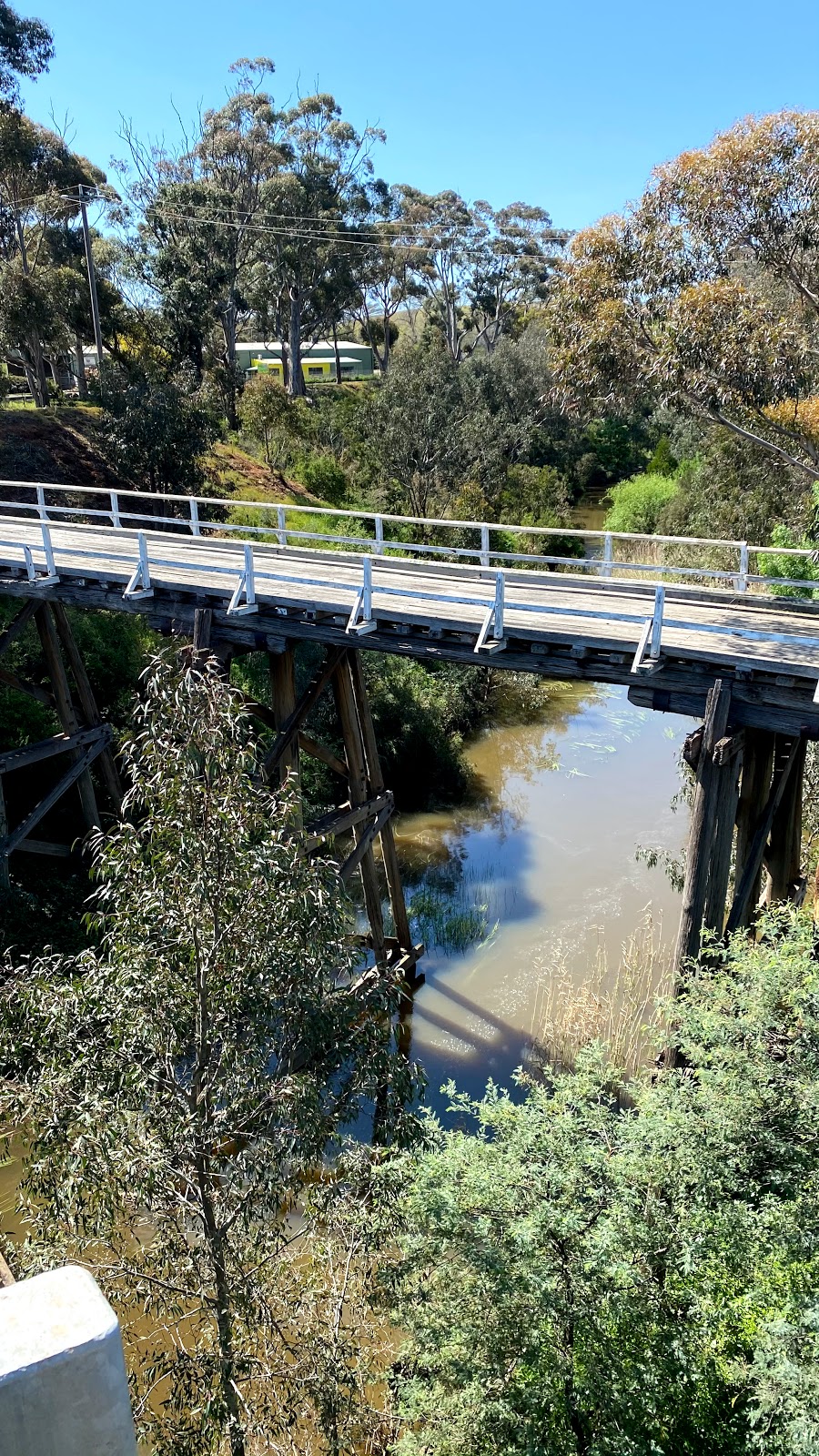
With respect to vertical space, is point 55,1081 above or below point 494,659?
below

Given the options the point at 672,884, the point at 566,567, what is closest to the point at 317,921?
the point at 672,884

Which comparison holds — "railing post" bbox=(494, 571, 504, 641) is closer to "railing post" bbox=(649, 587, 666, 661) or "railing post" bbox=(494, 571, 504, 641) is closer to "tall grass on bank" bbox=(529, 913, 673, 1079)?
"railing post" bbox=(649, 587, 666, 661)

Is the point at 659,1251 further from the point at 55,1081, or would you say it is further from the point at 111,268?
the point at 111,268

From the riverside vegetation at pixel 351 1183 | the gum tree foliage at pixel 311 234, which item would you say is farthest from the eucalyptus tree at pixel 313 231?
the riverside vegetation at pixel 351 1183

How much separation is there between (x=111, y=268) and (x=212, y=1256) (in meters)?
40.4

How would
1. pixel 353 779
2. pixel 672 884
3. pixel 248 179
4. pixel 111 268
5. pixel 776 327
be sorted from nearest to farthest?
pixel 776 327, pixel 353 779, pixel 672 884, pixel 111 268, pixel 248 179

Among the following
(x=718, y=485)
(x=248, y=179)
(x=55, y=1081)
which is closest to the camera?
(x=55, y=1081)

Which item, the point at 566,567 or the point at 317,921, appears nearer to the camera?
the point at 317,921

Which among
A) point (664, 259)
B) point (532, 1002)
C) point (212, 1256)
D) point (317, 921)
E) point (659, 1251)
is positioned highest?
point (664, 259)

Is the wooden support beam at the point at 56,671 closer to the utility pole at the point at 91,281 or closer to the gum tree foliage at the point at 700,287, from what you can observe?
the gum tree foliage at the point at 700,287

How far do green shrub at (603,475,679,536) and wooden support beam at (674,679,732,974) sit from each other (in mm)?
23722

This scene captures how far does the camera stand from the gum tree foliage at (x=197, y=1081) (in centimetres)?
447

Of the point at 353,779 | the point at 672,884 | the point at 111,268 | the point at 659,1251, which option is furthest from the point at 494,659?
the point at 111,268

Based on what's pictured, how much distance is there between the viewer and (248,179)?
42750 mm
